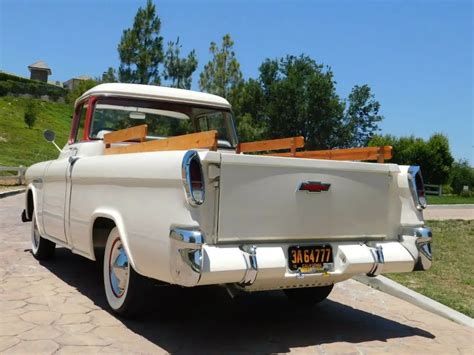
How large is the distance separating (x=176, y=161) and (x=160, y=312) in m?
1.71

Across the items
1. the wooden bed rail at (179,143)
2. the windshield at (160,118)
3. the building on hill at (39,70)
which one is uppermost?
the building on hill at (39,70)

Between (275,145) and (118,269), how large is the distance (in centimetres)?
205

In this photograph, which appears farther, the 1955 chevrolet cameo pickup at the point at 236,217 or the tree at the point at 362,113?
the tree at the point at 362,113

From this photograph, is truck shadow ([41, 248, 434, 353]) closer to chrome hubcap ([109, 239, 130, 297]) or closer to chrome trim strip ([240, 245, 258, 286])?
chrome hubcap ([109, 239, 130, 297])

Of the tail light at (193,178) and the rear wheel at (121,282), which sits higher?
the tail light at (193,178)

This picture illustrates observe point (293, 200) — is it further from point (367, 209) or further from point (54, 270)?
point (54, 270)

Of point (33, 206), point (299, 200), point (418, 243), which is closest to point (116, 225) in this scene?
point (299, 200)

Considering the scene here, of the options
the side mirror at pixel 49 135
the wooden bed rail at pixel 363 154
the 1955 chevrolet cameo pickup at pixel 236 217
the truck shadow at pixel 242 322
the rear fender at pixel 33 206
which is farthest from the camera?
the side mirror at pixel 49 135

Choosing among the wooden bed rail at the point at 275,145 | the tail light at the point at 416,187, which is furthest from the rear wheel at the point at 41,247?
the tail light at the point at 416,187

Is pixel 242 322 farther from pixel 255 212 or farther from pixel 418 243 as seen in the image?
pixel 418 243

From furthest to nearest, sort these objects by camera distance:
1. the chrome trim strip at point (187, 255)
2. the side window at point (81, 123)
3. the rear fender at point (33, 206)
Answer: the rear fender at point (33, 206) < the side window at point (81, 123) < the chrome trim strip at point (187, 255)

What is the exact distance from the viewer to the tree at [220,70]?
30.4m

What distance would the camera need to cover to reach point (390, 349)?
3.96 meters

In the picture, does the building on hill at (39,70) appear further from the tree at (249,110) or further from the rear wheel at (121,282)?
the rear wheel at (121,282)
